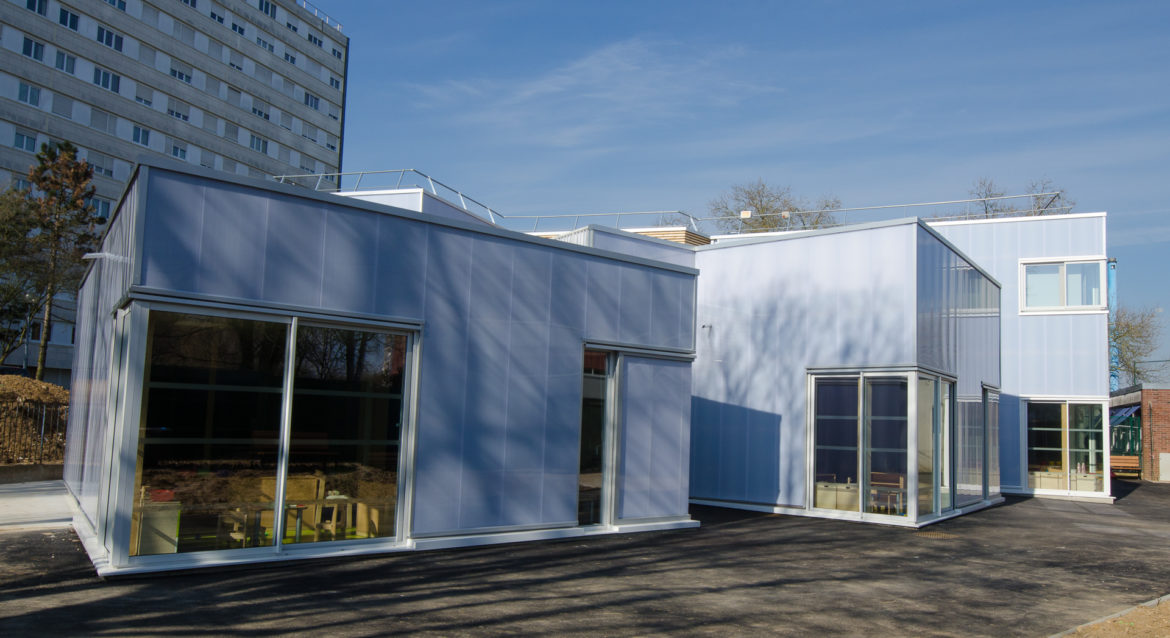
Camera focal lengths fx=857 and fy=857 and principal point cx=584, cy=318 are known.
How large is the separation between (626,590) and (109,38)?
1941 inches

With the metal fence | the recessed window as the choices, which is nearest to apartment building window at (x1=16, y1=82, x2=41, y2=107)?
the recessed window

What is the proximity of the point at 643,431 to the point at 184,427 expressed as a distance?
247 inches

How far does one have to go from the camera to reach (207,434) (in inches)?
328

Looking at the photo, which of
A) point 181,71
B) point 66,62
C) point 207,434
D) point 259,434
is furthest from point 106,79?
point 207,434

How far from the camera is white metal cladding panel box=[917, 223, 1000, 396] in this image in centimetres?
1450

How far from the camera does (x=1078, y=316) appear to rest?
22.0 metres

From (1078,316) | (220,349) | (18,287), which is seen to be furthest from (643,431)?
(18,287)

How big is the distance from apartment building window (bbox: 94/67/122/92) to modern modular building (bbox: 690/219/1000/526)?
41306mm

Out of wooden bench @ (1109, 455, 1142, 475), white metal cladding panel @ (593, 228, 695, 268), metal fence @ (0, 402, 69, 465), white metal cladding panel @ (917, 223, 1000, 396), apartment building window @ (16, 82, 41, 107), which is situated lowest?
wooden bench @ (1109, 455, 1142, 475)

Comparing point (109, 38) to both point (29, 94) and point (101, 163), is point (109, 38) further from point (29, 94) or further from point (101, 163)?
point (101, 163)

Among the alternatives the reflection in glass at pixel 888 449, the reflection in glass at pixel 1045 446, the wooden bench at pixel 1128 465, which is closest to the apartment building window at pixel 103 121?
the reflection in glass at pixel 888 449

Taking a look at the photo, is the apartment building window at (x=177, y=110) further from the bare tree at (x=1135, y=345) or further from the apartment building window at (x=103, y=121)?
the bare tree at (x=1135, y=345)

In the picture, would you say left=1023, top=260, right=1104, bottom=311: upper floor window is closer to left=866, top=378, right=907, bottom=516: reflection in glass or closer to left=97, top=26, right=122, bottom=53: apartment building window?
left=866, top=378, right=907, bottom=516: reflection in glass

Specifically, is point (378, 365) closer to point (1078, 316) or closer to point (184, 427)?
point (184, 427)
